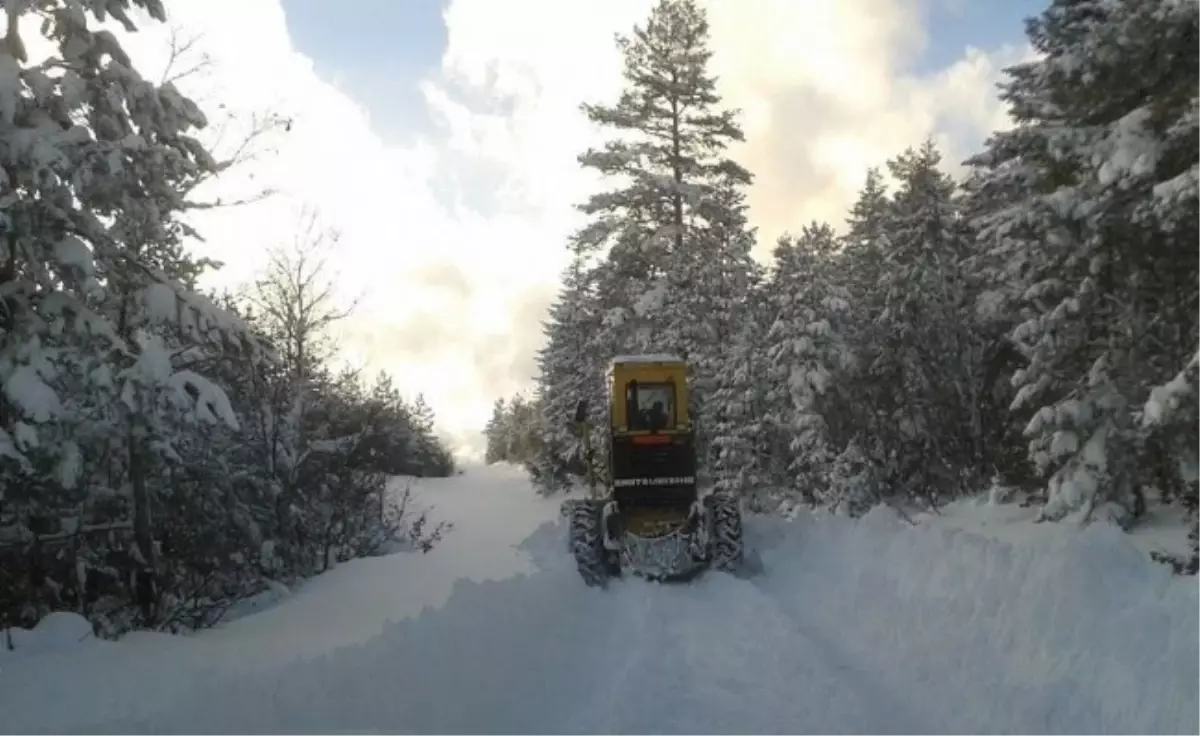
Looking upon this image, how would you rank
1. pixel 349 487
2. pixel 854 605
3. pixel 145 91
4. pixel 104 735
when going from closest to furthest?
1. pixel 104 735
2. pixel 145 91
3. pixel 854 605
4. pixel 349 487

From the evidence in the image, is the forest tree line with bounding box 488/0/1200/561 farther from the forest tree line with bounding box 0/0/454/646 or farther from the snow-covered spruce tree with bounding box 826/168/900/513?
the forest tree line with bounding box 0/0/454/646

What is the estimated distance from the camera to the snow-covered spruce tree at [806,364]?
79.8ft

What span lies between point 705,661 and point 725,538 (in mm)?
5309

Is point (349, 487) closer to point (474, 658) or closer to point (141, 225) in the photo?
point (141, 225)

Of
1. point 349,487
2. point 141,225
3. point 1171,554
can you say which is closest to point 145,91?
point 141,225

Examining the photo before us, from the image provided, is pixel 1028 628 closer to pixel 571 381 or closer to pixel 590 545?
pixel 590 545

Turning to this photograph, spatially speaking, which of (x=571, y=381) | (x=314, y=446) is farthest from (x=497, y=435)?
(x=314, y=446)

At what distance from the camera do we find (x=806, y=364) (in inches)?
977

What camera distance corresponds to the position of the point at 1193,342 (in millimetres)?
14086

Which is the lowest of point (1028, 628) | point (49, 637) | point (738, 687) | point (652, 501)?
point (738, 687)

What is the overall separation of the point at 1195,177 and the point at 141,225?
36.5 feet

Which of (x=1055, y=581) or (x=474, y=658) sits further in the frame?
(x=1055, y=581)

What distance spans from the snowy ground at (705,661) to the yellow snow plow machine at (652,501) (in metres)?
1.28

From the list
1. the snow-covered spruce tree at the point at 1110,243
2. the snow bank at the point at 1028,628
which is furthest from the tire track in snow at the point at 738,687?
the snow-covered spruce tree at the point at 1110,243
